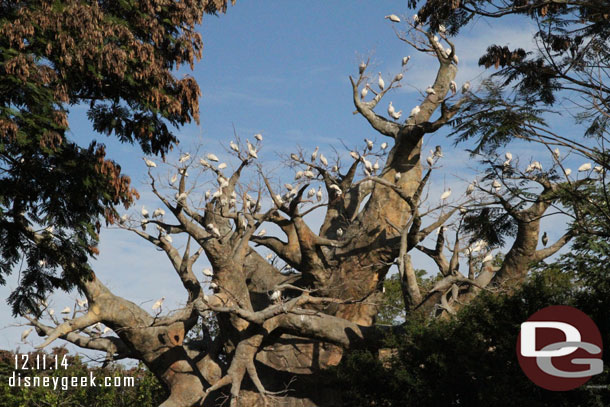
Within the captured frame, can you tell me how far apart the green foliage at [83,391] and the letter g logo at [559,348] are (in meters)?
12.2

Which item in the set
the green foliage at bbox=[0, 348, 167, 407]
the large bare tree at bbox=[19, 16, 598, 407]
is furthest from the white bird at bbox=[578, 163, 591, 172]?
the green foliage at bbox=[0, 348, 167, 407]

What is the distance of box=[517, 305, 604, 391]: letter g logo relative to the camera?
12289 millimetres

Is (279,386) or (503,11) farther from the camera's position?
(279,386)

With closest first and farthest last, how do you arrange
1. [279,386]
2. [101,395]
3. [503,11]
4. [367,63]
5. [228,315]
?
[503,11]
[228,315]
[279,386]
[367,63]
[101,395]

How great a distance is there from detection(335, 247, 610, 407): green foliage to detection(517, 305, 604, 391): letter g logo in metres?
0.17

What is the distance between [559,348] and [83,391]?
561 inches

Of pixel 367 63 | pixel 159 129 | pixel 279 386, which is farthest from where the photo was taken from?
pixel 367 63

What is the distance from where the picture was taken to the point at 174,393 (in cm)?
1700

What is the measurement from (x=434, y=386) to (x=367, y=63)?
8046 mm

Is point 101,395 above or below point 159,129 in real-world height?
below

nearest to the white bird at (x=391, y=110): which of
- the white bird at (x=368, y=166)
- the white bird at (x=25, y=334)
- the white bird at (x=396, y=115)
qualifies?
the white bird at (x=396, y=115)

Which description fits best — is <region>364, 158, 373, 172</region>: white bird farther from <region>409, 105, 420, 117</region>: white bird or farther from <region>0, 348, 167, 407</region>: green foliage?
<region>0, 348, 167, 407</region>: green foliage

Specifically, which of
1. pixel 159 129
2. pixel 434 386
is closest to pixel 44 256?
pixel 159 129

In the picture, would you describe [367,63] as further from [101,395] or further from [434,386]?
[101,395]
